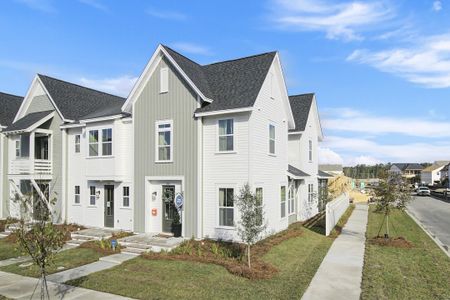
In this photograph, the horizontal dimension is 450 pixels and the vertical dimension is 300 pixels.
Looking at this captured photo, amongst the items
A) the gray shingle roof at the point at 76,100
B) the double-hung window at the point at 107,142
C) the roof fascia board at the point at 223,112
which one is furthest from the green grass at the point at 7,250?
the roof fascia board at the point at 223,112

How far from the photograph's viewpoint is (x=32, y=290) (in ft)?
34.2

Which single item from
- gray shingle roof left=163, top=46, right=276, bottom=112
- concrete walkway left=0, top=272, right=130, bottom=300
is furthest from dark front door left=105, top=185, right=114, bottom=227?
concrete walkway left=0, top=272, right=130, bottom=300

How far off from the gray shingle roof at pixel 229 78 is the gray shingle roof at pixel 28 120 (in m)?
10.7

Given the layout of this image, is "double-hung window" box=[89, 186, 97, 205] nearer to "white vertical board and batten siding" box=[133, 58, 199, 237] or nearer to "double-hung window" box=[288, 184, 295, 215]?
"white vertical board and batten siding" box=[133, 58, 199, 237]

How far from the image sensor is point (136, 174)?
18859 millimetres

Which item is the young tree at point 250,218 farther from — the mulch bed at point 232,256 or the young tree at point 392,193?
the young tree at point 392,193

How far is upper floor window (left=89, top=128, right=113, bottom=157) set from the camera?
20.2 metres

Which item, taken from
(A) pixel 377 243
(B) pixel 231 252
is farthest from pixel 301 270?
(A) pixel 377 243

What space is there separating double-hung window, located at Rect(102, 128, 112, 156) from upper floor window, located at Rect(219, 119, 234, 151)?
7.15 m

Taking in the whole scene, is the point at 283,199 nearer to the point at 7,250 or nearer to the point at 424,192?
the point at 7,250

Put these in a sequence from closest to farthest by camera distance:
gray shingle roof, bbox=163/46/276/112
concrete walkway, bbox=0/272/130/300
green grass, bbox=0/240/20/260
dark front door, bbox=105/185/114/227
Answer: concrete walkway, bbox=0/272/130/300 < green grass, bbox=0/240/20/260 < gray shingle roof, bbox=163/46/276/112 < dark front door, bbox=105/185/114/227

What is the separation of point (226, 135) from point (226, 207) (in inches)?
133

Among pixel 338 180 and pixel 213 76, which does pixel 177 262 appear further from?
pixel 338 180

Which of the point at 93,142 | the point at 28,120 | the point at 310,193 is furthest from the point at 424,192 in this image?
the point at 28,120
